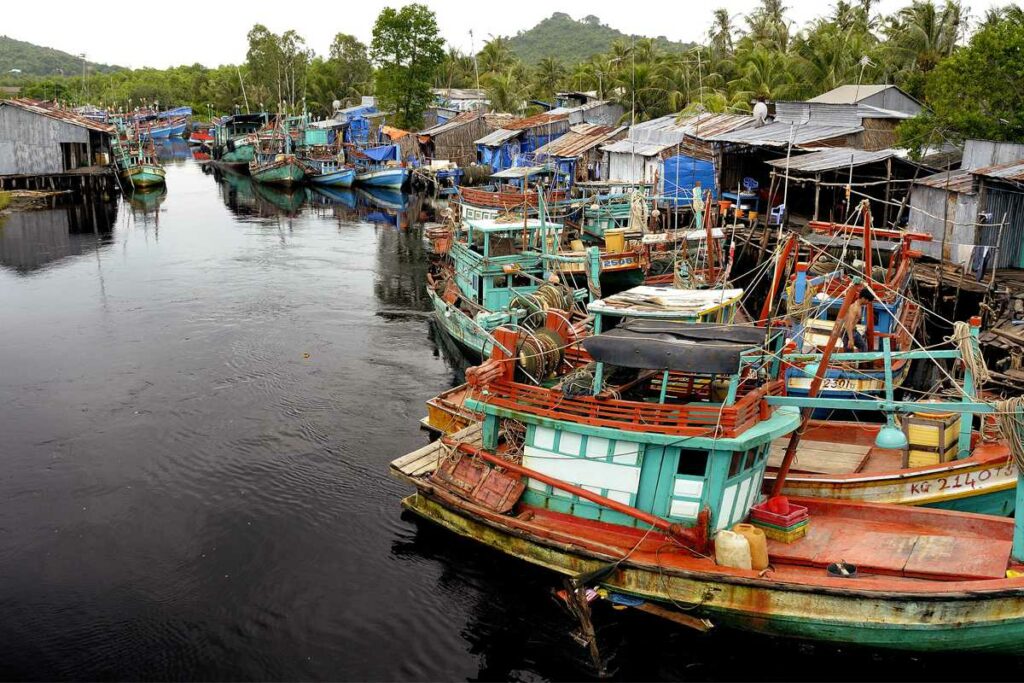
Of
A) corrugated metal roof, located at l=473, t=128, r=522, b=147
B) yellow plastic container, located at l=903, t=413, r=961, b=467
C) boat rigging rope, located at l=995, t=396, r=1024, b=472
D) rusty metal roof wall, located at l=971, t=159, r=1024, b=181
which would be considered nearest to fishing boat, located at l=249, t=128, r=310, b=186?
corrugated metal roof, located at l=473, t=128, r=522, b=147

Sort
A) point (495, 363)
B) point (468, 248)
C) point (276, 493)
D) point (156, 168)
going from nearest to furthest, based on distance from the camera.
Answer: point (495, 363) → point (276, 493) → point (468, 248) → point (156, 168)

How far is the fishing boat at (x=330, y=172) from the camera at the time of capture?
67.3m

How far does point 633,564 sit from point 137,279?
29.4 m

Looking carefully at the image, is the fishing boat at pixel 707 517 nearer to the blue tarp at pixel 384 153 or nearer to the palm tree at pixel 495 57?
the blue tarp at pixel 384 153

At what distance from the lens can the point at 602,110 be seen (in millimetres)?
54781

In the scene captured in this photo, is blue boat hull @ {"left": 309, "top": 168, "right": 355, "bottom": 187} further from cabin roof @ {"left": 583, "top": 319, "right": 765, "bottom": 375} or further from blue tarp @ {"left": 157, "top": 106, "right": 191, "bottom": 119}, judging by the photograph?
blue tarp @ {"left": 157, "top": 106, "right": 191, "bottom": 119}

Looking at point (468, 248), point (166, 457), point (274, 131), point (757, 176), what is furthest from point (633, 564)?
point (274, 131)

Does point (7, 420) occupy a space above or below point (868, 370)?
below

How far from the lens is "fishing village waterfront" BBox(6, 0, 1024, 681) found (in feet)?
39.1

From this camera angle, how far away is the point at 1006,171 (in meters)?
21.8

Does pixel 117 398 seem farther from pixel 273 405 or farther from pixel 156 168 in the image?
pixel 156 168

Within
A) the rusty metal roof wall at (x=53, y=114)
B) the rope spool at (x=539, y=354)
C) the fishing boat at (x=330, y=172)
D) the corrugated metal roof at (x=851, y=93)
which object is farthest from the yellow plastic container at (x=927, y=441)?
the fishing boat at (x=330, y=172)

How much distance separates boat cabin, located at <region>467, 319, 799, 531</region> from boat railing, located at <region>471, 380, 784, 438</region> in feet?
0.05

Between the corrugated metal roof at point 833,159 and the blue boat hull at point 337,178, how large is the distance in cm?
4344
